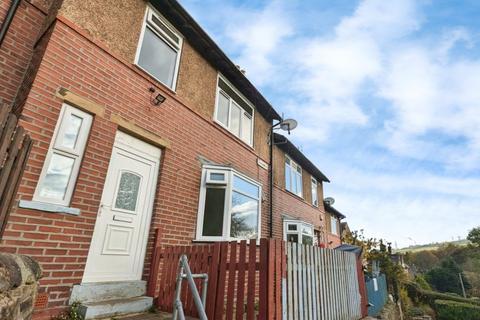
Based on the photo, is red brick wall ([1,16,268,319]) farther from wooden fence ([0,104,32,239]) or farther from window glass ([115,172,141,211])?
wooden fence ([0,104,32,239])

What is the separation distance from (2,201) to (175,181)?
325 centimetres

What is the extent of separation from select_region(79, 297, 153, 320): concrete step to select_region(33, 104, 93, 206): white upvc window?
154cm

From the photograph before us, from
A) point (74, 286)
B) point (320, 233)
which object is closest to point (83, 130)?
point (74, 286)

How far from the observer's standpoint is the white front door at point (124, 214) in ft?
13.7

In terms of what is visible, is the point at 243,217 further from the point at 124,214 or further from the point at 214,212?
the point at 124,214

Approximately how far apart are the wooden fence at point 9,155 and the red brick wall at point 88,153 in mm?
778

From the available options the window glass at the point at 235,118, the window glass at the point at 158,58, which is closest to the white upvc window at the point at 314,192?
the window glass at the point at 235,118

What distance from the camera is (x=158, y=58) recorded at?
5.97 meters

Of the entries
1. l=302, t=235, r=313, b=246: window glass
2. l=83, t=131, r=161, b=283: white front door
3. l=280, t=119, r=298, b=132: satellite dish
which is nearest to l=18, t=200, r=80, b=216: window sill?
l=83, t=131, r=161, b=283: white front door

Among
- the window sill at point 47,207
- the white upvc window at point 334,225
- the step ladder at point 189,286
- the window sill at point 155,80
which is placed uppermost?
the window sill at point 155,80

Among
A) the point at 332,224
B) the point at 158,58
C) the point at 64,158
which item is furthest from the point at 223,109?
the point at 332,224

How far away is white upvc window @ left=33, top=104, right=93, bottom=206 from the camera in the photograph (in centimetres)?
363

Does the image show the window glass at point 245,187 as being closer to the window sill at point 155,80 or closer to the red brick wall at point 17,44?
the window sill at point 155,80

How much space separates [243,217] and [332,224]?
15828 millimetres
